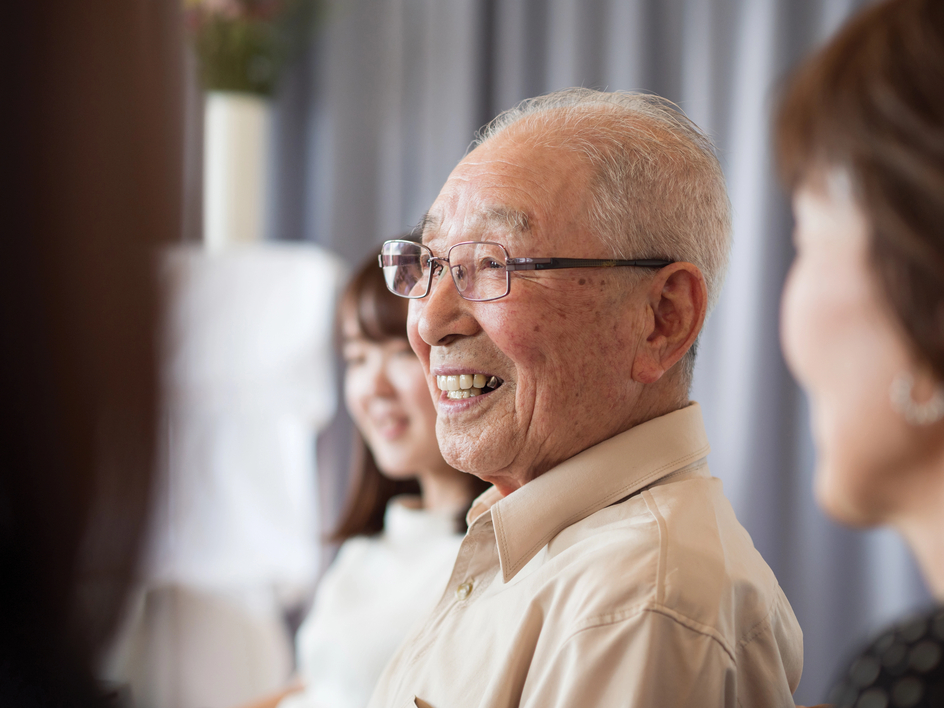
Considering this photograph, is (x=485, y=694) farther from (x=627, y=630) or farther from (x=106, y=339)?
(x=106, y=339)

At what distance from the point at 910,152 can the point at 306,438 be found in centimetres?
251

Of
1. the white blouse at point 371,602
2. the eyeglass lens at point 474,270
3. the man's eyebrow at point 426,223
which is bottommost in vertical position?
the white blouse at point 371,602

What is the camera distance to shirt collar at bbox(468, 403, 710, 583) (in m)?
0.96

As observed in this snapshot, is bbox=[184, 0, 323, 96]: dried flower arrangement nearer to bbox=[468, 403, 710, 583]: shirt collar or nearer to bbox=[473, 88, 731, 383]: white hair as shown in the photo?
bbox=[473, 88, 731, 383]: white hair

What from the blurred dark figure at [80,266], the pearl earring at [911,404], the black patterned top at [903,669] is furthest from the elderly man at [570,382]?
the blurred dark figure at [80,266]

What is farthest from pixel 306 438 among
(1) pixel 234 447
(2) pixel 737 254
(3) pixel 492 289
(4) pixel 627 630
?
(4) pixel 627 630

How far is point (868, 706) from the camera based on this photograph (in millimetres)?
562

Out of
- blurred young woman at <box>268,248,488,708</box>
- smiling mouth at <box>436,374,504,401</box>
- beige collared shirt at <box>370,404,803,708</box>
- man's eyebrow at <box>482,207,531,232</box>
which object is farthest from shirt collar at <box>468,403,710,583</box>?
blurred young woman at <box>268,248,488,708</box>

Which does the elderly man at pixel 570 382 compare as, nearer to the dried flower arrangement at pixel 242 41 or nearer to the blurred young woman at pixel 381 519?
the blurred young woman at pixel 381 519

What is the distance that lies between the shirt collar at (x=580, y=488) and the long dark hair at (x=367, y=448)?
0.79 meters

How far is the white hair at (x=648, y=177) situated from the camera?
1.00 metres

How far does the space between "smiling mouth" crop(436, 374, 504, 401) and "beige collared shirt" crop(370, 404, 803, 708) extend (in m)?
0.15

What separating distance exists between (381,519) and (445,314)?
110 centimetres

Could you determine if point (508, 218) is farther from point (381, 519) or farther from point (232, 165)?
point (232, 165)
